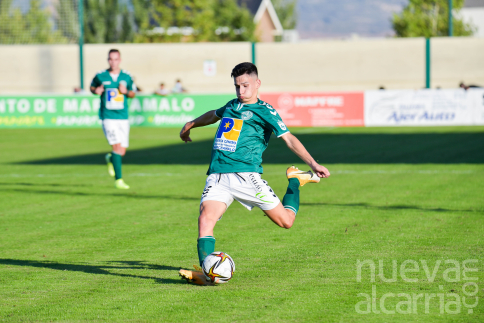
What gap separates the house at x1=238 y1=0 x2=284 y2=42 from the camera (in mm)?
81938

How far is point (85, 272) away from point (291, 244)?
7.80 feet

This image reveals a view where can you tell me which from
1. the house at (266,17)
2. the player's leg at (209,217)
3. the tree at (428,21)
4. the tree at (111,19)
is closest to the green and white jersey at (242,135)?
the player's leg at (209,217)

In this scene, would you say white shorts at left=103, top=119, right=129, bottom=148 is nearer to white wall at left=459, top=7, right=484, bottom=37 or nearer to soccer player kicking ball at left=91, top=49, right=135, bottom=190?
soccer player kicking ball at left=91, top=49, right=135, bottom=190

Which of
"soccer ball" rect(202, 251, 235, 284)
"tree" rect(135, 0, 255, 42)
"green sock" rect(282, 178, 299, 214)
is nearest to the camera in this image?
"soccer ball" rect(202, 251, 235, 284)

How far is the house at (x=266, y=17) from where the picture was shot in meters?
81.9

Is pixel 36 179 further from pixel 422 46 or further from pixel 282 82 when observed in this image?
pixel 422 46

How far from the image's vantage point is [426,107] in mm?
26594

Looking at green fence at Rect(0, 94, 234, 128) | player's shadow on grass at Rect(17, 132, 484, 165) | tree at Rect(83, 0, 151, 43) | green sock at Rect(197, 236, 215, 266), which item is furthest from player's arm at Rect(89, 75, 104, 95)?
tree at Rect(83, 0, 151, 43)

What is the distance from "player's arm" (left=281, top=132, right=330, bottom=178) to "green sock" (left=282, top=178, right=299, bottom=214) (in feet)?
2.21

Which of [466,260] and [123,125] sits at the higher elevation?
[123,125]

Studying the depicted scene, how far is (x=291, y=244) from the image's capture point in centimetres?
750

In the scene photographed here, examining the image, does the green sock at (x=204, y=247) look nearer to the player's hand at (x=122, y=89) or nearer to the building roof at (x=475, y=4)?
the player's hand at (x=122, y=89)

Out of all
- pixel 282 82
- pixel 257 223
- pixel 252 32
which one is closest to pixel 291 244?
pixel 257 223

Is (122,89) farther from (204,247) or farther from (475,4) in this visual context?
(475,4)
